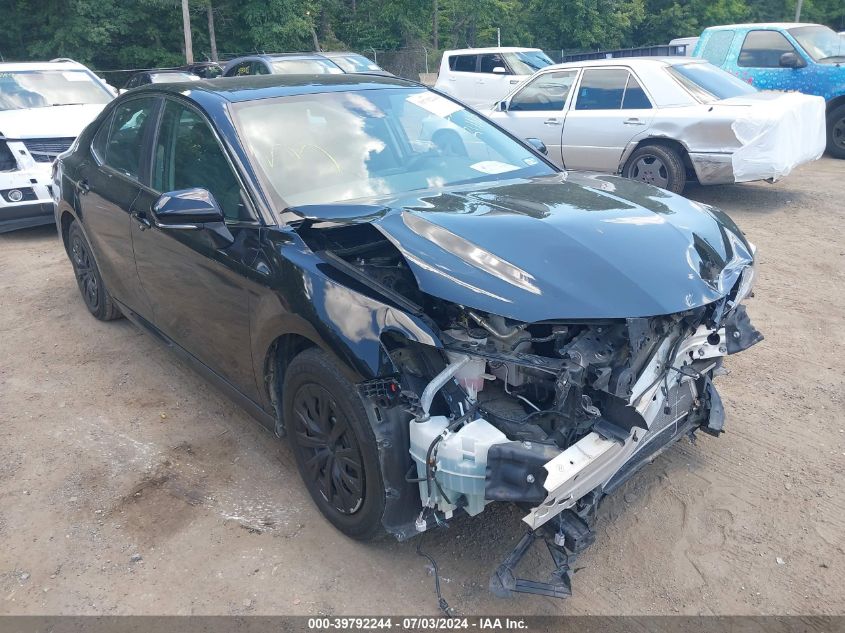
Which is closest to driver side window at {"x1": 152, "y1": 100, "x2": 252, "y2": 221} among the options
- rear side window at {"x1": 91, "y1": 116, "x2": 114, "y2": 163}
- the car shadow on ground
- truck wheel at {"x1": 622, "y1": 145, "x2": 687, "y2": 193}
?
rear side window at {"x1": 91, "y1": 116, "x2": 114, "y2": 163}

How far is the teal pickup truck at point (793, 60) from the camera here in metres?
10.6

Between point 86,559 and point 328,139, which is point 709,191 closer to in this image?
point 328,139

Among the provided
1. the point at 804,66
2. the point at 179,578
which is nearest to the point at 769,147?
the point at 804,66

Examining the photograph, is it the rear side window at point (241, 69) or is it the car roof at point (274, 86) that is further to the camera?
the rear side window at point (241, 69)

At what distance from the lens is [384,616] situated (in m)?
2.68

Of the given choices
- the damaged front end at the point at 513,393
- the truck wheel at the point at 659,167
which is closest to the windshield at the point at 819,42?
the truck wheel at the point at 659,167

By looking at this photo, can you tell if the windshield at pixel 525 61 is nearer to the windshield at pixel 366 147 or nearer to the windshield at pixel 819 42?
the windshield at pixel 819 42

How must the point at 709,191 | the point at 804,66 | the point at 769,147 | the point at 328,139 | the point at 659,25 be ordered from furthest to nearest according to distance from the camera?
the point at 659,25 < the point at 804,66 < the point at 709,191 < the point at 769,147 < the point at 328,139

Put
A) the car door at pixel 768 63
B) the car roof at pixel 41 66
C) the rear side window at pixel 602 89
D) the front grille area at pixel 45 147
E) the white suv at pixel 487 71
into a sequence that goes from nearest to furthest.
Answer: the front grille area at pixel 45 147 < the rear side window at pixel 602 89 < the car roof at pixel 41 66 < the car door at pixel 768 63 < the white suv at pixel 487 71

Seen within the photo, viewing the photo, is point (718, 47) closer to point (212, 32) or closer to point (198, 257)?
point (198, 257)

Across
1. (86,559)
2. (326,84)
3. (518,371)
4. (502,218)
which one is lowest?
(86,559)

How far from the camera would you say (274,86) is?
3.75 metres

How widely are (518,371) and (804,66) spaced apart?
1054 cm

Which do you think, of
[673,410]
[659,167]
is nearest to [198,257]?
[673,410]
